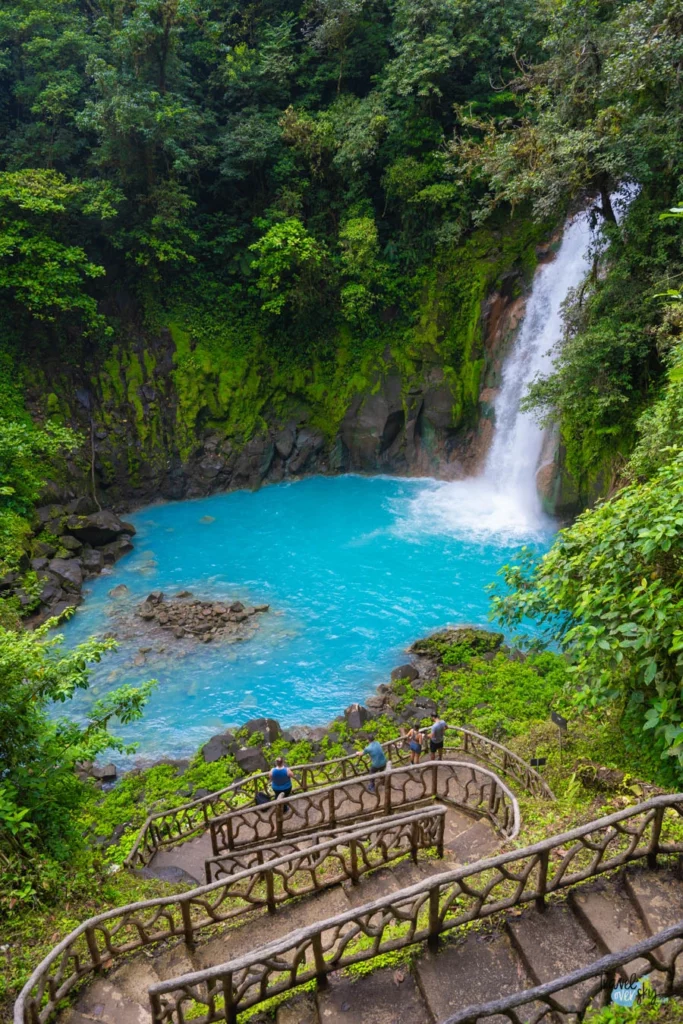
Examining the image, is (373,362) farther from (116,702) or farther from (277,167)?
(116,702)

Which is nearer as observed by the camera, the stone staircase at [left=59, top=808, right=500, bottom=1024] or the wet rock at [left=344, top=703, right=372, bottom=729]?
the stone staircase at [left=59, top=808, right=500, bottom=1024]

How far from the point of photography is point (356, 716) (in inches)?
508

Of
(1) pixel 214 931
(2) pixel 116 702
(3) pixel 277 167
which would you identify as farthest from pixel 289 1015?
(3) pixel 277 167

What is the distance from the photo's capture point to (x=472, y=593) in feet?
56.6

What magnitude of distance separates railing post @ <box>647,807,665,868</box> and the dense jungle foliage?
2.37 m

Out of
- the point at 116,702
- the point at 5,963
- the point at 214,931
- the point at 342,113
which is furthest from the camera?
the point at 342,113

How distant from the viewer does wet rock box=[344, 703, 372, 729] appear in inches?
504

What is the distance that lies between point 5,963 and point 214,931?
1.84 metres

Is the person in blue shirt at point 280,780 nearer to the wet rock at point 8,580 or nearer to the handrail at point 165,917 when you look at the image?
the handrail at point 165,917

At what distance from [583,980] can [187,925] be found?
138 inches

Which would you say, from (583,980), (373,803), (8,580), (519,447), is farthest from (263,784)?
(519,447)

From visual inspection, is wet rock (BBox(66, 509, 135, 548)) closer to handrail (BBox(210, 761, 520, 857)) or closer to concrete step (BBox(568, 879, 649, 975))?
handrail (BBox(210, 761, 520, 857))

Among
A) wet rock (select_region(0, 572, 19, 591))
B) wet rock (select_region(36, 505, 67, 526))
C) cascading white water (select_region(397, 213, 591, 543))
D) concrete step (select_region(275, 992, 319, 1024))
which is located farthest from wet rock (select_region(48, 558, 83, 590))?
concrete step (select_region(275, 992, 319, 1024))

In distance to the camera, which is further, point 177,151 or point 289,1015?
point 177,151
